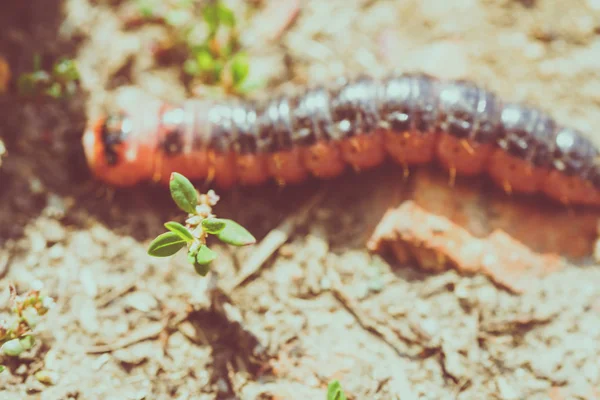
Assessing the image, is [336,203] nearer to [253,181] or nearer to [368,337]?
[253,181]

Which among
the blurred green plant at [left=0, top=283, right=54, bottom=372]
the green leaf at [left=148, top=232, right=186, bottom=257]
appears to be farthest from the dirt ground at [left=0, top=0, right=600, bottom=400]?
the green leaf at [left=148, top=232, right=186, bottom=257]

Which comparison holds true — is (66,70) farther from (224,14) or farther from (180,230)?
(180,230)

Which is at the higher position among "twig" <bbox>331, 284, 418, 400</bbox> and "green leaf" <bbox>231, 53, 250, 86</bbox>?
"green leaf" <bbox>231, 53, 250, 86</bbox>

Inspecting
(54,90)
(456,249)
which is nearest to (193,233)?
(456,249)

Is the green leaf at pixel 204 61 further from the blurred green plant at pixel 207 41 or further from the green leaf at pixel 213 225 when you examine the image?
the green leaf at pixel 213 225

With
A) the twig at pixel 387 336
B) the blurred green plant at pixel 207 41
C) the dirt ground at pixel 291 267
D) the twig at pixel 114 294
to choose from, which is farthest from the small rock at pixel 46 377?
the blurred green plant at pixel 207 41

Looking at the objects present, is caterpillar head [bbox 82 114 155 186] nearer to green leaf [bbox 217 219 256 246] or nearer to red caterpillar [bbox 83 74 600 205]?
red caterpillar [bbox 83 74 600 205]
